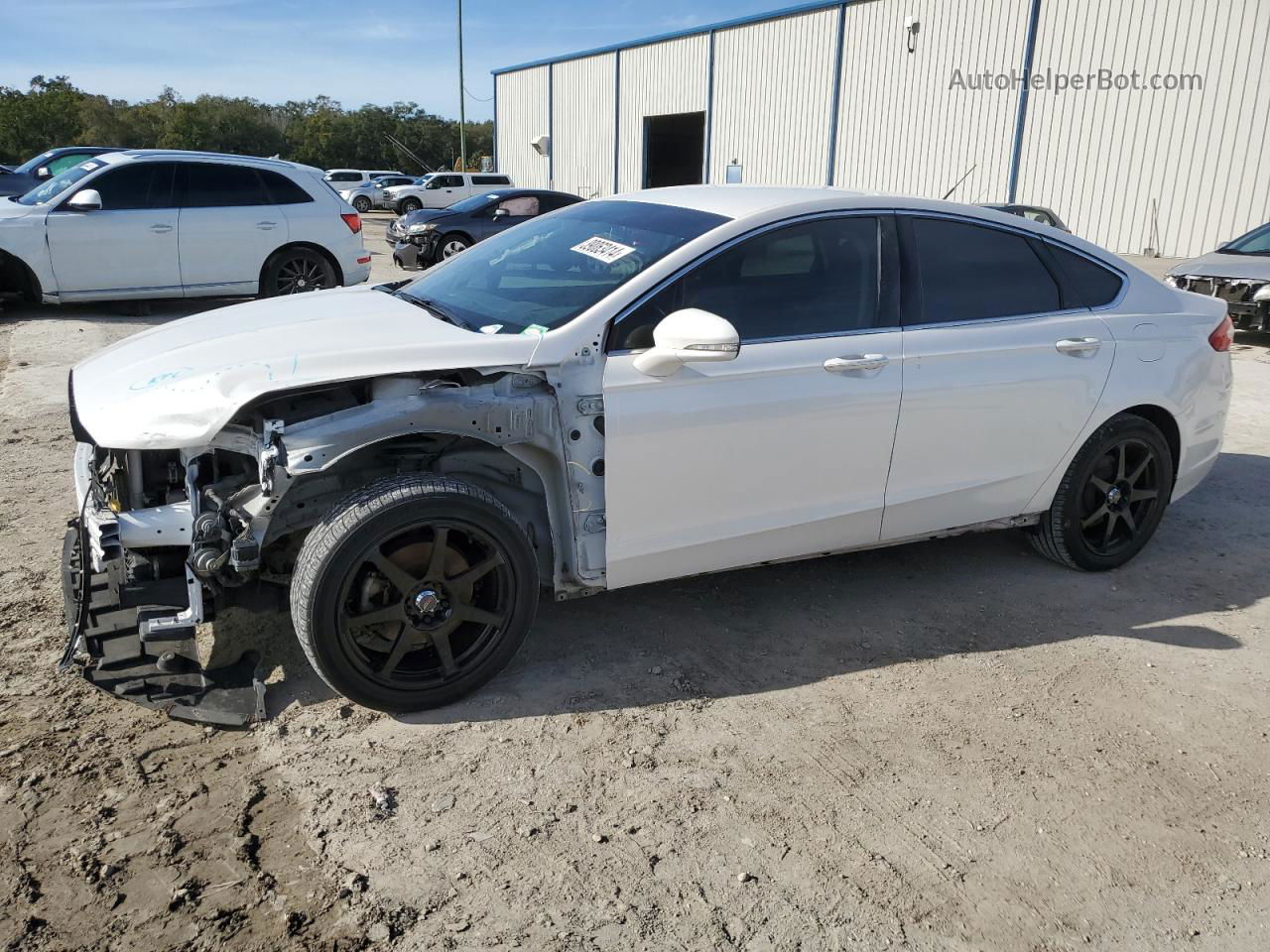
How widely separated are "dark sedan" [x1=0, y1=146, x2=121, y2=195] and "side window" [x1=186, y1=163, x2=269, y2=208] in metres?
5.83

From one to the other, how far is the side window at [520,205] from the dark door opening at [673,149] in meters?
17.3

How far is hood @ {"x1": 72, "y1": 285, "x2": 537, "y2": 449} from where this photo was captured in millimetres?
3047

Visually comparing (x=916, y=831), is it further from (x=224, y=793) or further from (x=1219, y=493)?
(x=1219, y=493)

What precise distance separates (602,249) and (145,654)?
2173mm

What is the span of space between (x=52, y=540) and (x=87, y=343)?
18.1 ft

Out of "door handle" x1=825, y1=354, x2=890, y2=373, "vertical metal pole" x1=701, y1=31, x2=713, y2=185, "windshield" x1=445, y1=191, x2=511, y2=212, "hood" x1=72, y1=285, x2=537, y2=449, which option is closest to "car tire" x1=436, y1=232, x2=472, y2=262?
"windshield" x1=445, y1=191, x2=511, y2=212

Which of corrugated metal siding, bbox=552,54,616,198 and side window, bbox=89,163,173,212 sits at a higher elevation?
corrugated metal siding, bbox=552,54,616,198

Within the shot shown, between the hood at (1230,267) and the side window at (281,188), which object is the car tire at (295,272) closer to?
the side window at (281,188)

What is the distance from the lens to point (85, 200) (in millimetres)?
9969

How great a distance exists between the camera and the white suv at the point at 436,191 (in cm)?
3169

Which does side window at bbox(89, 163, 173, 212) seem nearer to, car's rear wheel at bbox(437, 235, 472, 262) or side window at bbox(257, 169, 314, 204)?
side window at bbox(257, 169, 314, 204)

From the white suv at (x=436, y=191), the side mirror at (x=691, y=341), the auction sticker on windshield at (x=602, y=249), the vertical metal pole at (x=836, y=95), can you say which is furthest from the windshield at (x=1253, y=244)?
the white suv at (x=436, y=191)

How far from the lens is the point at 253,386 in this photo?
3041 mm

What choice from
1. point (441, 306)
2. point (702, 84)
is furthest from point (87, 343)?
point (702, 84)
